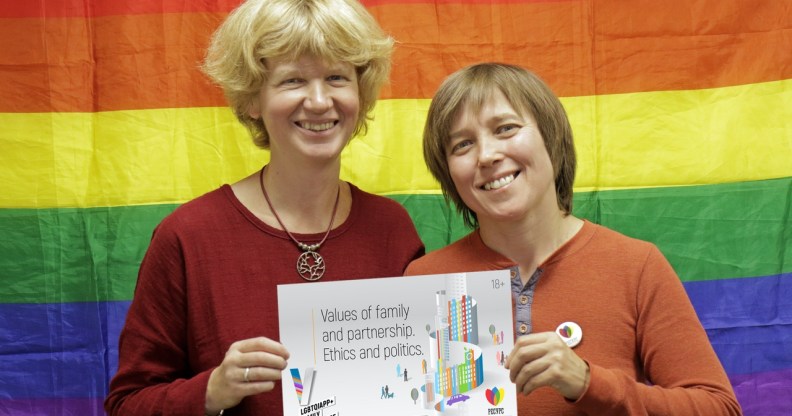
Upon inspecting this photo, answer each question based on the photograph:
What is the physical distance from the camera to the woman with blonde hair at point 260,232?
157 cm

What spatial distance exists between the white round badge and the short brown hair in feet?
0.79

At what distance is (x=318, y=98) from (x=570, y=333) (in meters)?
0.59

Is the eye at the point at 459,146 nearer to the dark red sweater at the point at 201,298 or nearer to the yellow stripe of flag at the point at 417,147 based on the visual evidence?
the dark red sweater at the point at 201,298

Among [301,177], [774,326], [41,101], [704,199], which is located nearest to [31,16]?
[41,101]

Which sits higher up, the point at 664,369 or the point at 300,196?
the point at 300,196

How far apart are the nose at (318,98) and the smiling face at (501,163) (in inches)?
9.2

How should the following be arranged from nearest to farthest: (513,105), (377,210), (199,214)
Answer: (513,105), (199,214), (377,210)

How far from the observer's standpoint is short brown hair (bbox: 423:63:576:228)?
152cm

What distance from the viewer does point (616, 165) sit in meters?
2.16

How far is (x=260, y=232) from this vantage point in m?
1.62

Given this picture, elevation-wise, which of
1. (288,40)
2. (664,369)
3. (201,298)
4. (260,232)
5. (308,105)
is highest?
(288,40)

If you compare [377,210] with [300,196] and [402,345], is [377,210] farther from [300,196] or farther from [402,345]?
[402,345]

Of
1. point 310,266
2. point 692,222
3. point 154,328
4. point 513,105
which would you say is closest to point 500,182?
point 513,105

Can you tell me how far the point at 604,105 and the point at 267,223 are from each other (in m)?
0.95
